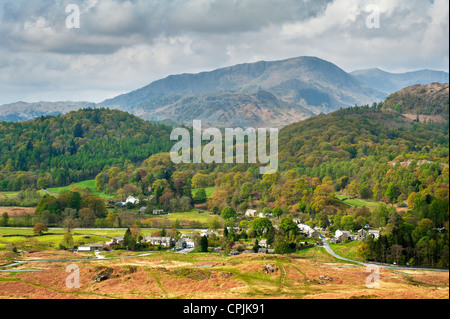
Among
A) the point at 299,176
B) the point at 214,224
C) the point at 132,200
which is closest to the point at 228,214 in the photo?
the point at 214,224

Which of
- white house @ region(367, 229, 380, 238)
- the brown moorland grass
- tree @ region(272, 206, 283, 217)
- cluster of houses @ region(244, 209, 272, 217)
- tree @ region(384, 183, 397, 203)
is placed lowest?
the brown moorland grass

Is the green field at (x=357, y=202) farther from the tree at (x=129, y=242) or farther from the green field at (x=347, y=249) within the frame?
the tree at (x=129, y=242)

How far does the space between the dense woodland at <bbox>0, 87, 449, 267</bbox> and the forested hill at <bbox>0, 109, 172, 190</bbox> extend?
0.43 m

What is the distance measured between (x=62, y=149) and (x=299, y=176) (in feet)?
337

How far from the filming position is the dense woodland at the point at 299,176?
221 feet

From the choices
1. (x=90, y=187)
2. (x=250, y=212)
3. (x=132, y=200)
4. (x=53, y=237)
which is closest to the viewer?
(x=53, y=237)

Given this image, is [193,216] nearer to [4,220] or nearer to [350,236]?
[350,236]

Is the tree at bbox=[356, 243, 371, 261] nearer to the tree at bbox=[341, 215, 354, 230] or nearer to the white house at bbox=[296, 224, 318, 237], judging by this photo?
the white house at bbox=[296, 224, 318, 237]

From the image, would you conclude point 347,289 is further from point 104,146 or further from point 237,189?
point 104,146

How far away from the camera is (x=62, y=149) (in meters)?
170

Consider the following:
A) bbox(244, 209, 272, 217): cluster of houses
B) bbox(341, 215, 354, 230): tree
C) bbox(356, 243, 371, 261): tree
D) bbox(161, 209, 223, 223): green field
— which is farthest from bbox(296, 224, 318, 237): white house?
bbox(161, 209, 223, 223): green field

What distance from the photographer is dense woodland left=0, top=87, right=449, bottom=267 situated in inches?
2655
